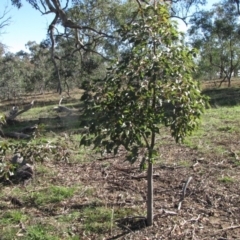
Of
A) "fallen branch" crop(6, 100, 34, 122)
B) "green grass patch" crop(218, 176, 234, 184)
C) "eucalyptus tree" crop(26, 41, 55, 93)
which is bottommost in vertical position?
"green grass patch" crop(218, 176, 234, 184)

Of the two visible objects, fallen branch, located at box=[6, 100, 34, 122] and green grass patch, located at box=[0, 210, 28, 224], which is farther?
fallen branch, located at box=[6, 100, 34, 122]

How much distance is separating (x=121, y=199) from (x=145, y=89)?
1962mm

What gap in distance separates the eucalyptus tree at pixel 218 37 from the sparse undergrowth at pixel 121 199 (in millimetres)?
→ 18950

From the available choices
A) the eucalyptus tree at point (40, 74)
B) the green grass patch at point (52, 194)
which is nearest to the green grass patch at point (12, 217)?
the green grass patch at point (52, 194)

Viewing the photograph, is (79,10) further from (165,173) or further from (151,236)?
(151,236)

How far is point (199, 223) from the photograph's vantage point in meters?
4.12

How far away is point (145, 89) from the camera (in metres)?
3.38

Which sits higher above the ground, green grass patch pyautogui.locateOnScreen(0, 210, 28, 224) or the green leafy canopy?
the green leafy canopy

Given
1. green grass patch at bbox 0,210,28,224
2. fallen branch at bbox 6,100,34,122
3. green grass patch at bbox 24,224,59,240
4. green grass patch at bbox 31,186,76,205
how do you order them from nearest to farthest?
1. green grass patch at bbox 24,224,59,240
2. green grass patch at bbox 0,210,28,224
3. green grass patch at bbox 31,186,76,205
4. fallen branch at bbox 6,100,34,122

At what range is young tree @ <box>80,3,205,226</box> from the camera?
3373 mm

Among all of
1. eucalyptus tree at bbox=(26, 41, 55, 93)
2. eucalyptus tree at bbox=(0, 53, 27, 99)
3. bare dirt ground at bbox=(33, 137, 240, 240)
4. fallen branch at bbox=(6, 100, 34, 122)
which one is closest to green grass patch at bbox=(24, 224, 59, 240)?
bare dirt ground at bbox=(33, 137, 240, 240)

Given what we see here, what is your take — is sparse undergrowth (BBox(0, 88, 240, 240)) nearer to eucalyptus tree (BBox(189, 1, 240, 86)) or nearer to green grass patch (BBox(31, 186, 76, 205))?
green grass patch (BBox(31, 186, 76, 205))

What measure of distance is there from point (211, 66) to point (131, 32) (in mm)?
29778

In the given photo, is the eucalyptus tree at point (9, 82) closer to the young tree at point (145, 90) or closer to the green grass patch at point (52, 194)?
the green grass patch at point (52, 194)
